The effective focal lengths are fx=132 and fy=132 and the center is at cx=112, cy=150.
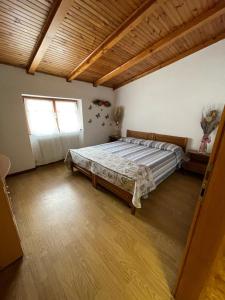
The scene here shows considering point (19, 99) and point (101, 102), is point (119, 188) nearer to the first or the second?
point (19, 99)

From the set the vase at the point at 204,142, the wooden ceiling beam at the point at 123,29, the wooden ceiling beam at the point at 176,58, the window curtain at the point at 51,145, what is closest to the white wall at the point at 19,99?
the window curtain at the point at 51,145

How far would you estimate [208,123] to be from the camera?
2.91 metres

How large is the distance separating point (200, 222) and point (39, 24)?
305cm

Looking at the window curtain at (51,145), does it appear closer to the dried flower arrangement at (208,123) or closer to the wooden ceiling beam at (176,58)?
the wooden ceiling beam at (176,58)

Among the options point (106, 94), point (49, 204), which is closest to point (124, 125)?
point (106, 94)

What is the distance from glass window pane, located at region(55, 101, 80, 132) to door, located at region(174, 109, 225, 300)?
3.97m

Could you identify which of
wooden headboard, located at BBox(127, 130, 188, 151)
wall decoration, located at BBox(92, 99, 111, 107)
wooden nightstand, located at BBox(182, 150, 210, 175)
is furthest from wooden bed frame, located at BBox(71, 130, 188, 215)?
wall decoration, located at BBox(92, 99, 111, 107)

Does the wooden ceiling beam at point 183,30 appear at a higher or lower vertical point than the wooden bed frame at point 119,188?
higher

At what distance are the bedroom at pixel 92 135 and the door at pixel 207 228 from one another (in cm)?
1

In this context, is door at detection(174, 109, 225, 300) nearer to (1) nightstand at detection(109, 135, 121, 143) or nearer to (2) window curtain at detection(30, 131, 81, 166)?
(2) window curtain at detection(30, 131, 81, 166)

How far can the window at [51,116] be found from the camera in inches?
134

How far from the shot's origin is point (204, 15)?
2.11m

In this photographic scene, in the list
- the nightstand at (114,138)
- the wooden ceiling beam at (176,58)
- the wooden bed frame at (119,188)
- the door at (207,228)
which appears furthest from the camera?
the nightstand at (114,138)

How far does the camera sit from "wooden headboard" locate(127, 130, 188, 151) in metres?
3.40
